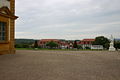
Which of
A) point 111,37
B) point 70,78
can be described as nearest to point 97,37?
point 111,37

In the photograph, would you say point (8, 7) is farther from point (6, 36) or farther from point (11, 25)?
point (6, 36)

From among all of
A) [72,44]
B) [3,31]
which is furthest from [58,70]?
[72,44]

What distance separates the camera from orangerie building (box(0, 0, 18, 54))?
14539mm

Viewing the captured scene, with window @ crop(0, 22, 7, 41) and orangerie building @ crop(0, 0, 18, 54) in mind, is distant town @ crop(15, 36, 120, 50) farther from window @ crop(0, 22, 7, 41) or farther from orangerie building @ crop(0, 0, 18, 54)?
window @ crop(0, 22, 7, 41)

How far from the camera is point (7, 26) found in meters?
15.2

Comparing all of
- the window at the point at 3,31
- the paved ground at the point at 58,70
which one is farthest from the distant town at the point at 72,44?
the paved ground at the point at 58,70

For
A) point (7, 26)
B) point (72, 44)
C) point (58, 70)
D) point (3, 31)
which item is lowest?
point (58, 70)

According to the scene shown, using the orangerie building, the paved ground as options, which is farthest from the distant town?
the paved ground

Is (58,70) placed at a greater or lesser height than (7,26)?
lesser

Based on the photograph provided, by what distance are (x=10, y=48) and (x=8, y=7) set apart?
373 cm

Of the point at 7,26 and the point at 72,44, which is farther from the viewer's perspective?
the point at 72,44

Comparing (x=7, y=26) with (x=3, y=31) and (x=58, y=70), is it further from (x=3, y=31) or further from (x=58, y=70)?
(x=58, y=70)

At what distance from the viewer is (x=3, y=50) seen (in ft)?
47.8

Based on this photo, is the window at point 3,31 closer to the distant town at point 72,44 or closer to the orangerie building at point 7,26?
the orangerie building at point 7,26
